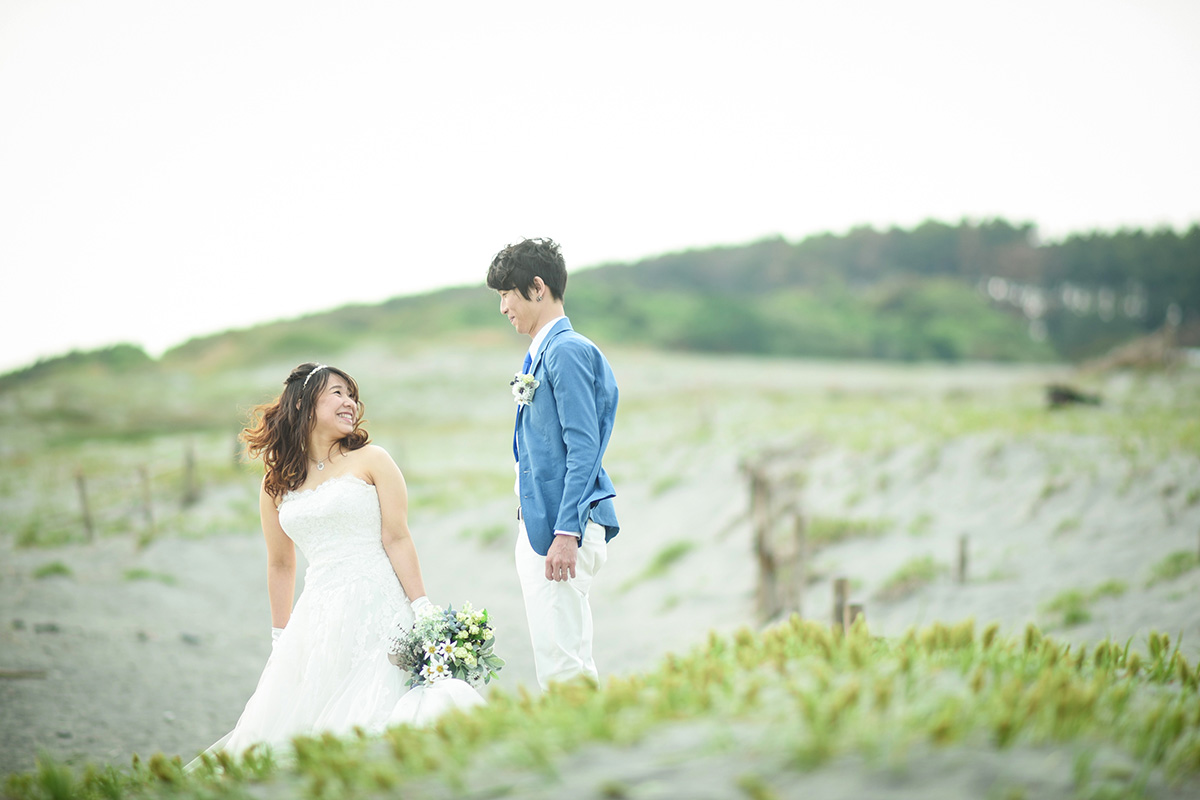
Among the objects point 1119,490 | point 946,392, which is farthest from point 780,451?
point 946,392

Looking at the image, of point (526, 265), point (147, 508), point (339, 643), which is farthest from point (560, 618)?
point (147, 508)

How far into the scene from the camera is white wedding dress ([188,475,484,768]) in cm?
361

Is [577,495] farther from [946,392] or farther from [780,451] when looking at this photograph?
[946,392]

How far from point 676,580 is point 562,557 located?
9368 mm

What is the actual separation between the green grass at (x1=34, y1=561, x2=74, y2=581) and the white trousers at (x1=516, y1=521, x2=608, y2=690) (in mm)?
11654

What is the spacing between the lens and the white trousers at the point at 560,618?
11.0 ft

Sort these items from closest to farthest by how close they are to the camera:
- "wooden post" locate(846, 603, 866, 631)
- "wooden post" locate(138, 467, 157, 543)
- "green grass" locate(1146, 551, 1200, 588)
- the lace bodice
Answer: the lace bodice, "wooden post" locate(846, 603, 866, 631), "green grass" locate(1146, 551, 1200, 588), "wooden post" locate(138, 467, 157, 543)

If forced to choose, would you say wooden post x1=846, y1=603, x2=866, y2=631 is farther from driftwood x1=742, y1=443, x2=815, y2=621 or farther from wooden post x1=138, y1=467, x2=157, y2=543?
wooden post x1=138, y1=467, x2=157, y2=543

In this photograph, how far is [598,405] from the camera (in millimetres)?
3691

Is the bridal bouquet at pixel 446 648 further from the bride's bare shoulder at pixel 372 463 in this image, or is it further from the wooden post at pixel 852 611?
the wooden post at pixel 852 611

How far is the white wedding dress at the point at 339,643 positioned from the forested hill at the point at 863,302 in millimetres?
35681

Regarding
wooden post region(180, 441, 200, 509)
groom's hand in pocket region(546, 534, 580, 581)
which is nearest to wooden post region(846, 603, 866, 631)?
groom's hand in pocket region(546, 534, 580, 581)

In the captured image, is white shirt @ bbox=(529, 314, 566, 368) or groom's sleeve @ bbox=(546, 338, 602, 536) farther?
white shirt @ bbox=(529, 314, 566, 368)

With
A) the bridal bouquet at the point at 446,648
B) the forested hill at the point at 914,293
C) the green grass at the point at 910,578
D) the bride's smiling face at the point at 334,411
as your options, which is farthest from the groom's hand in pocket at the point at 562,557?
the forested hill at the point at 914,293
